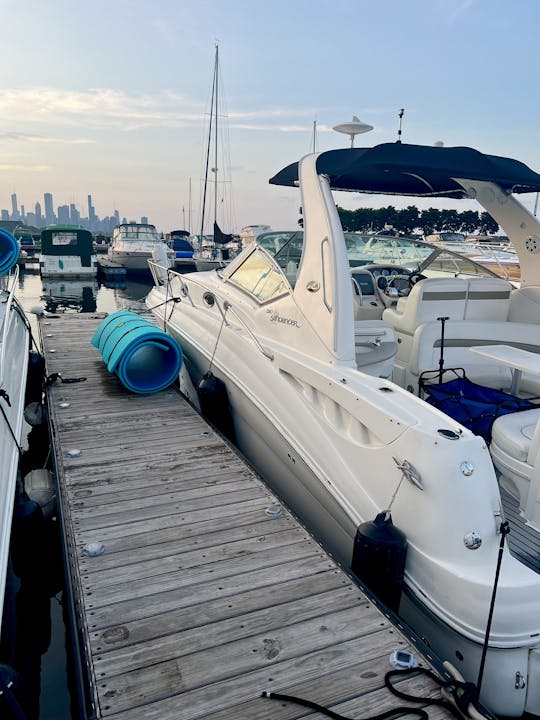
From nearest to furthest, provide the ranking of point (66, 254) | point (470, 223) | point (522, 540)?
point (522, 540)
point (66, 254)
point (470, 223)

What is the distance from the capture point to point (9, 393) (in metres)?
4.19

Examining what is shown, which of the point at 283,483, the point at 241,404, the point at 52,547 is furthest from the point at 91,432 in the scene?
the point at 283,483

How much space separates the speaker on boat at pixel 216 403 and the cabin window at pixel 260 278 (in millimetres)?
908

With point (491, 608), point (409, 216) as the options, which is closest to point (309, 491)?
point (491, 608)

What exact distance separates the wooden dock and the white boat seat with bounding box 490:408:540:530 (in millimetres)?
953

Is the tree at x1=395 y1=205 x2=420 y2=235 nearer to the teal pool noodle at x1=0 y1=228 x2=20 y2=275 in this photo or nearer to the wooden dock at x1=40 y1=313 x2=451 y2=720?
the teal pool noodle at x1=0 y1=228 x2=20 y2=275

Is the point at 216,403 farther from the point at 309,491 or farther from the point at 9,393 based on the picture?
the point at 9,393

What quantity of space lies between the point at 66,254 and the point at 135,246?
346cm

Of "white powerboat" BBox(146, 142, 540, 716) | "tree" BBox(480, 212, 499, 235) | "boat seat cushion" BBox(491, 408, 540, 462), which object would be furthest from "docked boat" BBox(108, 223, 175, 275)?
"boat seat cushion" BBox(491, 408, 540, 462)

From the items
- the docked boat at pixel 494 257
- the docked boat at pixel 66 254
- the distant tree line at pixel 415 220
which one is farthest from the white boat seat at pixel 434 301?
the docked boat at pixel 66 254

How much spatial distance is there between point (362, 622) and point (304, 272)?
2.10m

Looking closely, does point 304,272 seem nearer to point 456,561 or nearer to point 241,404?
point 241,404

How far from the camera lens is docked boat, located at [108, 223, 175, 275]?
24.0m

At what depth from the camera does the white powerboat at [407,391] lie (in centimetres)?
227
